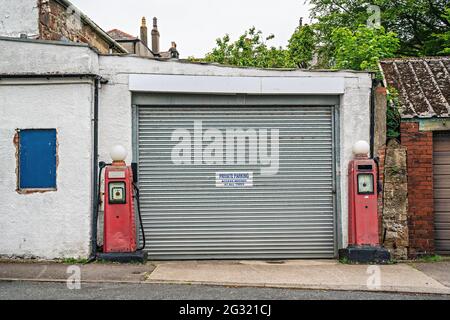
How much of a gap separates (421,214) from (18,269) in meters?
7.07

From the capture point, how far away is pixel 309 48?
1002 inches

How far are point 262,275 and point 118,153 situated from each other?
310 cm

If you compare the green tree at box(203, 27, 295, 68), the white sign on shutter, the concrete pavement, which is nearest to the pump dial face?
the concrete pavement

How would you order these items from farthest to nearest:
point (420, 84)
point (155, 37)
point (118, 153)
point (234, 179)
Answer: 1. point (155, 37)
2. point (420, 84)
3. point (234, 179)
4. point (118, 153)

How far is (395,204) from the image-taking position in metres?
9.92

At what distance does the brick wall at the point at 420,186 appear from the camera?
32.9ft

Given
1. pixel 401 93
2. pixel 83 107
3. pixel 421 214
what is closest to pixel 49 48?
pixel 83 107

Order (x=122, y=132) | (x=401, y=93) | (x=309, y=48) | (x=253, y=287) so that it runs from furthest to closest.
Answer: (x=309, y=48) → (x=401, y=93) → (x=122, y=132) → (x=253, y=287)

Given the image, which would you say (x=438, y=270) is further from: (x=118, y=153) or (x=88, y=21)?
(x=88, y=21)

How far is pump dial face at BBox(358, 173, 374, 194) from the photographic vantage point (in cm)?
952

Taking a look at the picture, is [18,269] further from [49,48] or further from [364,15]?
[364,15]

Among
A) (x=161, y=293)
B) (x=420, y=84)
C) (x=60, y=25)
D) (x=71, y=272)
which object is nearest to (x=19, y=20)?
(x=60, y=25)

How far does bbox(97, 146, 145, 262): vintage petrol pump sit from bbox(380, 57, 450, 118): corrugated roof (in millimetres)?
5167

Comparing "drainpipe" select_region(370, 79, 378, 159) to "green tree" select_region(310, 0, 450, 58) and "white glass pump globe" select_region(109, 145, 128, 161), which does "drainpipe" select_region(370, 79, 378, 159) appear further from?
"green tree" select_region(310, 0, 450, 58)
